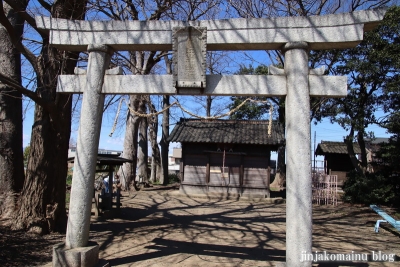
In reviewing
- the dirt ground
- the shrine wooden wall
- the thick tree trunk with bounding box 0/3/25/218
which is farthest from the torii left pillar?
the shrine wooden wall

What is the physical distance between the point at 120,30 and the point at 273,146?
1300 centimetres

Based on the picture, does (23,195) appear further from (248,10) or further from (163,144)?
(163,144)

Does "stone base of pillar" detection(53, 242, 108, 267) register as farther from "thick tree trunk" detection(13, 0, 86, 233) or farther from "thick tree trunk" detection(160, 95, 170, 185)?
"thick tree trunk" detection(160, 95, 170, 185)

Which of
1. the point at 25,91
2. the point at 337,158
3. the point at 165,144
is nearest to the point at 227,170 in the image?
the point at 165,144

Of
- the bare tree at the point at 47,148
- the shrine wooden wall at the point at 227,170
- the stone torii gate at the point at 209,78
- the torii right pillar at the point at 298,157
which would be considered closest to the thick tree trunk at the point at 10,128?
the bare tree at the point at 47,148

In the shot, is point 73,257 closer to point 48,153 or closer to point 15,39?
point 48,153

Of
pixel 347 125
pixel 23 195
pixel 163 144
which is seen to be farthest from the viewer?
pixel 163 144

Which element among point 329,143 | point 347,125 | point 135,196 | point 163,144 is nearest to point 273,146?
point 347,125

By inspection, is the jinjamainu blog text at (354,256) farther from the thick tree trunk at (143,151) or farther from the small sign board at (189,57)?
the thick tree trunk at (143,151)

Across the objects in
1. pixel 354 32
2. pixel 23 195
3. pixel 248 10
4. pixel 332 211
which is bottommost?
pixel 332 211

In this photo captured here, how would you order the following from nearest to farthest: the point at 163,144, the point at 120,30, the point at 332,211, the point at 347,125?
the point at 120,30 < the point at 332,211 < the point at 347,125 < the point at 163,144

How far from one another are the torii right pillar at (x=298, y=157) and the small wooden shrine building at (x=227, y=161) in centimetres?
1176

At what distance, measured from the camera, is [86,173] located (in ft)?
16.0

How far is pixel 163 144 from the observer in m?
23.6
